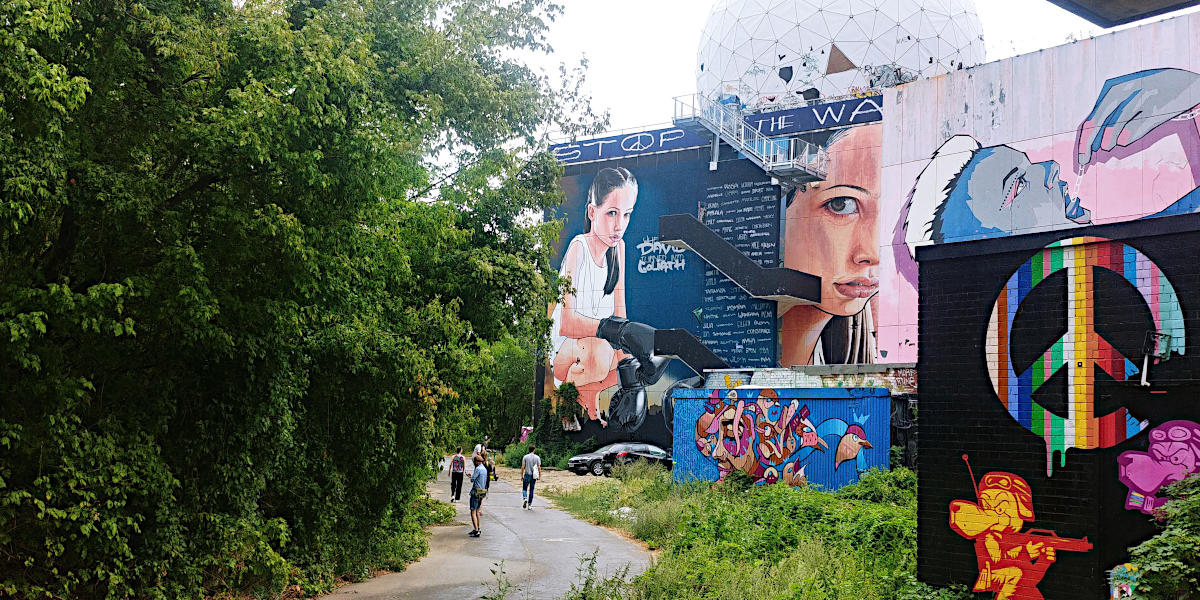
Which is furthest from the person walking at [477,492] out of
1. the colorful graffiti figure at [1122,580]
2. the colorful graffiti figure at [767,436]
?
the colorful graffiti figure at [1122,580]

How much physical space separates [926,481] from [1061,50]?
68.4 feet

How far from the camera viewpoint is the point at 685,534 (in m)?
16.2

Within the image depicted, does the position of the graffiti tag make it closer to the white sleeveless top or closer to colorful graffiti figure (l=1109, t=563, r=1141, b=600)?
the white sleeveless top

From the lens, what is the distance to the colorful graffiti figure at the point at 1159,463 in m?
8.48

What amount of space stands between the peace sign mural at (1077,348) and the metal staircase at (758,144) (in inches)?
1097

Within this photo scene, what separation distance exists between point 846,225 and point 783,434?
49.2 feet

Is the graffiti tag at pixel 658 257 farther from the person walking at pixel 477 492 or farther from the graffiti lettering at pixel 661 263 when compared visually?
the person walking at pixel 477 492

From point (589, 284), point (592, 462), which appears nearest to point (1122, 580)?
point (592, 462)

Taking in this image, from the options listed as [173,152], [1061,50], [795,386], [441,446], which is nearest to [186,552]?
[173,152]

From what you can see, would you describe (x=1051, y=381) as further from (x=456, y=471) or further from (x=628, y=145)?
(x=628, y=145)

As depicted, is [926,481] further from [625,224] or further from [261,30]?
[625,224]

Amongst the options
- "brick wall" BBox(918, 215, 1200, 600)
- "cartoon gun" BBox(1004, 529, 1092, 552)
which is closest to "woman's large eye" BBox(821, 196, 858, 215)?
"brick wall" BBox(918, 215, 1200, 600)

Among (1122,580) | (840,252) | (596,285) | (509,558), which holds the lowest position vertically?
(509,558)

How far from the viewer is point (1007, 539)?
30.7ft
